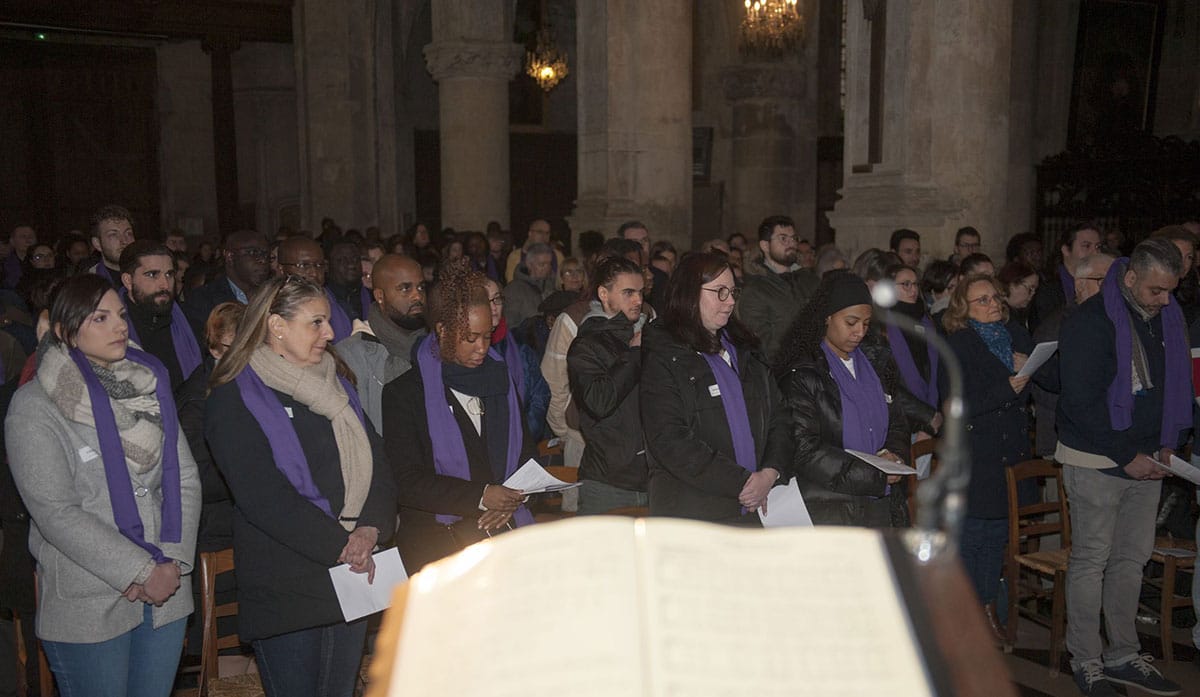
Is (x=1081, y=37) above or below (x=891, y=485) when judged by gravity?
above

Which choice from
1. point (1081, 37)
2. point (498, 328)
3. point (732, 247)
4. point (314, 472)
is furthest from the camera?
point (1081, 37)

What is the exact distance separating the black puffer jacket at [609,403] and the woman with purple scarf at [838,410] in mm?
619

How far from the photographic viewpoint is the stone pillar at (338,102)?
1694 centimetres

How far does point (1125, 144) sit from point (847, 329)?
9648mm

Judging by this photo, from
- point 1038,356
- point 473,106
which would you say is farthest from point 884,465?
point 473,106

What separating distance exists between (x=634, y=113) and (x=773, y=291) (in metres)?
4.46

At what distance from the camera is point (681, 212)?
10.6m

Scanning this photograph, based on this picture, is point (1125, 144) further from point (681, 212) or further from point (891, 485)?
point (891, 485)

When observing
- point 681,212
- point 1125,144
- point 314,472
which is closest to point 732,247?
point 681,212

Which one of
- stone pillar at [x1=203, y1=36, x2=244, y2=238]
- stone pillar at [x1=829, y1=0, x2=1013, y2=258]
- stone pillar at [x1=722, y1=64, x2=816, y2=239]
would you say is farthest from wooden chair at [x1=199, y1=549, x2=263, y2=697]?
stone pillar at [x1=203, y1=36, x2=244, y2=238]

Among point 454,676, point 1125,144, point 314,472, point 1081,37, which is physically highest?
point 1081,37

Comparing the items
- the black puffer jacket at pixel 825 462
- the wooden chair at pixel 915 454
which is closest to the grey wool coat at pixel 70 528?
the black puffer jacket at pixel 825 462

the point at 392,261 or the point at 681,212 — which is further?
the point at 681,212

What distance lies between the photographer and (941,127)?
25.3ft
